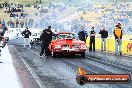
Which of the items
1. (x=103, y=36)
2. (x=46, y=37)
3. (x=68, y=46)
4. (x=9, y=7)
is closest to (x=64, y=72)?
(x=68, y=46)

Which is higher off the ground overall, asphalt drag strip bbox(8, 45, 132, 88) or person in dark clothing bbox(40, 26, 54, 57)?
person in dark clothing bbox(40, 26, 54, 57)

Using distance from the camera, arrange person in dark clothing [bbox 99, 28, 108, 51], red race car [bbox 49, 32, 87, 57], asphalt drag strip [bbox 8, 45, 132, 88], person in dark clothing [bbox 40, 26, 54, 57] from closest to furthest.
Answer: asphalt drag strip [bbox 8, 45, 132, 88] → red race car [bbox 49, 32, 87, 57] → person in dark clothing [bbox 40, 26, 54, 57] → person in dark clothing [bbox 99, 28, 108, 51]

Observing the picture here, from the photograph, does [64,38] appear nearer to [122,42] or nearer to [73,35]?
[73,35]

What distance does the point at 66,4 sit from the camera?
74.8 m

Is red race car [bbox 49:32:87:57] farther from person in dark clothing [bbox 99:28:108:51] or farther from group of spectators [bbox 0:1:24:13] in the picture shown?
group of spectators [bbox 0:1:24:13]

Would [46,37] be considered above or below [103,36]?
above

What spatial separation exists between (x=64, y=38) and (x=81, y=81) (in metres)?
17.4

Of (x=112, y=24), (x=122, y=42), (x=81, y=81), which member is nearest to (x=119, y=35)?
(x=122, y=42)

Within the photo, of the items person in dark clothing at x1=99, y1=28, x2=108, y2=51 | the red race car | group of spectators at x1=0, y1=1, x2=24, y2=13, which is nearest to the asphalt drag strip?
the red race car

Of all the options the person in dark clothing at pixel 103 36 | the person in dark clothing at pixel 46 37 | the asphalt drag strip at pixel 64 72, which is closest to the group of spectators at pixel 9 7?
the person in dark clothing at pixel 103 36

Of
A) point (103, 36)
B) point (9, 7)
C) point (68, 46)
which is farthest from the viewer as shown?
point (9, 7)

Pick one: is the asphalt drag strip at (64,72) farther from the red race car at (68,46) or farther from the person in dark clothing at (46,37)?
the person in dark clothing at (46,37)

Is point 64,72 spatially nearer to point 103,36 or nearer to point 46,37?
point 46,37

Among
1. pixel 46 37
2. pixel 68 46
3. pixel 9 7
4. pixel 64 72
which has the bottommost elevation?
pixel 64 72
